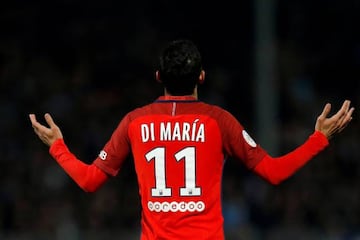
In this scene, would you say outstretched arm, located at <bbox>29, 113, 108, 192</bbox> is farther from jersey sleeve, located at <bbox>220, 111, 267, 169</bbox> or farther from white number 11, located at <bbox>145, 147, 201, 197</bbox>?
jersey sleeve, located at <bbox>220, 111, 267, 169</bbox>

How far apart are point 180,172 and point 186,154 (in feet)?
0.29

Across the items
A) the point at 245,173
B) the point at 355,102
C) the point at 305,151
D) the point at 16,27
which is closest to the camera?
the point at 305,151

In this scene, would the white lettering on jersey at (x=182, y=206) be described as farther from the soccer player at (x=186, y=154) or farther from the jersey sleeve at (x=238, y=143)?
the jersey sleeve at (x=238, y=143)

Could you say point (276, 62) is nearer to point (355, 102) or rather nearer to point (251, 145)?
point (355, 102)

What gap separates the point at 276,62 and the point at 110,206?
11.2 ft

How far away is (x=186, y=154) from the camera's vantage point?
5180 millimetres

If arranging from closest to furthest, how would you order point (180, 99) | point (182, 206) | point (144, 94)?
point (182, 206) < point (180, 99) < point (144, 94)

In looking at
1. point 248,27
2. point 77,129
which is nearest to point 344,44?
point 248,27

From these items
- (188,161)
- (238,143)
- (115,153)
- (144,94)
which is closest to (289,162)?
(238,143)

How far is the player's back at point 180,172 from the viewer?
16.9 ft

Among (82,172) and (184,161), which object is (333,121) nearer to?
(184,161)

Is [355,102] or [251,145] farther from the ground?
[251,145]

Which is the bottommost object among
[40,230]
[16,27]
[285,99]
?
[40,230]

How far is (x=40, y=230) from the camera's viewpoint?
1143 cm
